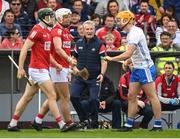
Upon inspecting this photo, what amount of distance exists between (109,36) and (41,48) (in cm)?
475

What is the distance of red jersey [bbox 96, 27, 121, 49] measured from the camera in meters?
21.4

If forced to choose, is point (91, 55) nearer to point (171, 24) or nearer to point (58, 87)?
point (58, 87)

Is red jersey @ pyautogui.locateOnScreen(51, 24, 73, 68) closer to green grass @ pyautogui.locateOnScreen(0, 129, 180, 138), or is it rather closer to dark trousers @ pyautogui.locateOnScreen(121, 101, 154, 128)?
green grass @ pyautogui.locateOnScreen(0, 129, 180, 138)

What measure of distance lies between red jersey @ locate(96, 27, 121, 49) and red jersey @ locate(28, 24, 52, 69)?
470cm

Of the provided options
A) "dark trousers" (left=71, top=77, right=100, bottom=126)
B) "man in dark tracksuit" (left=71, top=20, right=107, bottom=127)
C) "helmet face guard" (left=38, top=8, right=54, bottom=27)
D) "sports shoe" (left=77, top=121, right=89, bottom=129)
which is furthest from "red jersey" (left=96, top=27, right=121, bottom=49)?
"helmet face guard" (left=38, top=8, right=54, bottom=27)

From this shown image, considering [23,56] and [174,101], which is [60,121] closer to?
[23,56]

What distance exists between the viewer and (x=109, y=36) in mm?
21312

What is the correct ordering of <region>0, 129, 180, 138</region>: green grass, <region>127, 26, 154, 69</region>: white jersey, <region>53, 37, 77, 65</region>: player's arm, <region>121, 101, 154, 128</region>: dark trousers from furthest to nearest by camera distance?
<region>121, 101, 154, 128</region>: dark trousers
<region>127, 26, 154, 69</region>: white jersey
<region>53, 37, 77, 65</region>: player's arm
<region>0, 129, 180, 138</region>: green grass

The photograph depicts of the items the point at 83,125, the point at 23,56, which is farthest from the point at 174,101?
the point at 23,56

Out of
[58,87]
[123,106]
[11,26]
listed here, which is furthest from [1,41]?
[58,87]

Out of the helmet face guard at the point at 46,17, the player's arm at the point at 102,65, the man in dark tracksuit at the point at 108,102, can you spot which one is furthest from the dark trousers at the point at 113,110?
the helmet face guard at the point at 46,17

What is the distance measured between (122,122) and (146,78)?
3.30 m

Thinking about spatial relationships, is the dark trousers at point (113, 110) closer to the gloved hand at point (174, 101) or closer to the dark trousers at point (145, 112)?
the dark trousers at point (145, 112)

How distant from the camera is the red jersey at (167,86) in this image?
2034 cm
